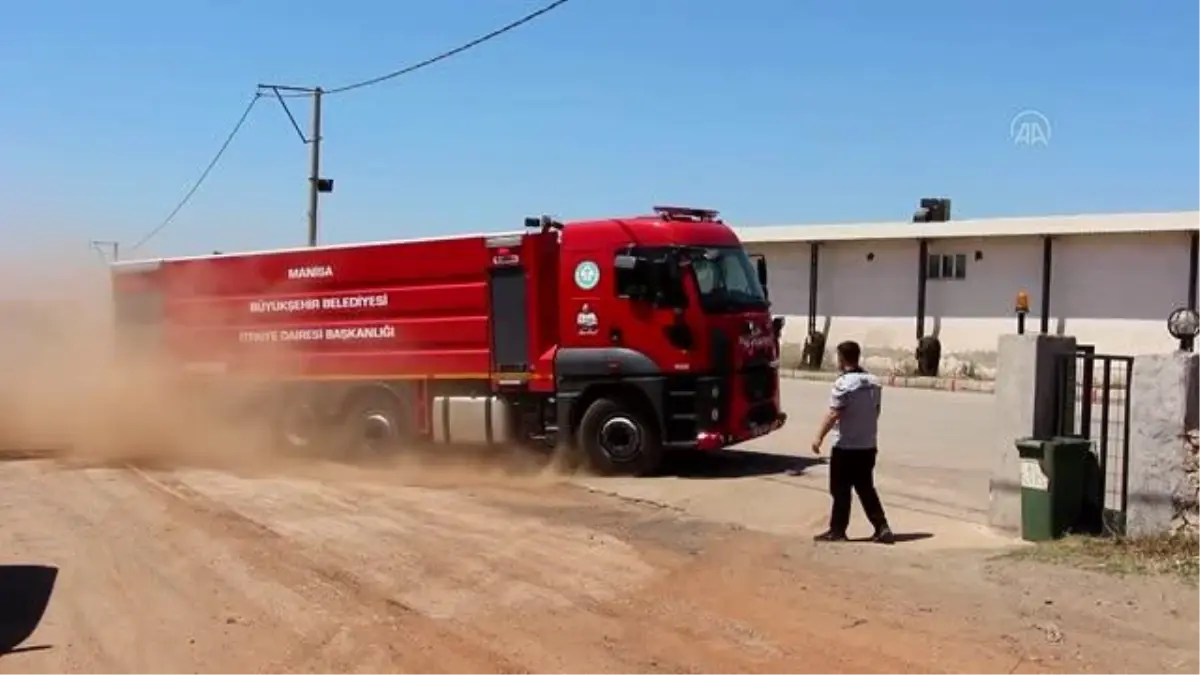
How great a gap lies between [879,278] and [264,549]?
1121 inches

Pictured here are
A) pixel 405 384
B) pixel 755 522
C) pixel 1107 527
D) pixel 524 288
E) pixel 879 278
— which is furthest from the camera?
pixel 879 278

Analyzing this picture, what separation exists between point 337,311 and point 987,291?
2208 centimetres

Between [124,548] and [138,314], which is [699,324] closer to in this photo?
[124,548]

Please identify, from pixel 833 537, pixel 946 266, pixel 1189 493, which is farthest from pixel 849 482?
pixel 946 266

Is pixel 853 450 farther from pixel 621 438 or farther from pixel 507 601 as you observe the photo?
pixel 621 438

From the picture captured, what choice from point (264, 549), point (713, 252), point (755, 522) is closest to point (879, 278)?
point (713, 252)

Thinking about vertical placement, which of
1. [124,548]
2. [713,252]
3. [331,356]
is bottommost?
[124,548]

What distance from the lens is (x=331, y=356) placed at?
1648cm

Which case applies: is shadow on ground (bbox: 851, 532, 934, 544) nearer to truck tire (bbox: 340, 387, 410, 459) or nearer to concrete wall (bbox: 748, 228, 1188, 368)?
truck tire (bbox: 340, 387, 410, 459)

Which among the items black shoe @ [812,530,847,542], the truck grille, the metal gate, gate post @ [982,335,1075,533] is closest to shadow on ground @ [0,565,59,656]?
black shoe @ [812,530,847,542]

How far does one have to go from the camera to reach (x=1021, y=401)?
9.91 m

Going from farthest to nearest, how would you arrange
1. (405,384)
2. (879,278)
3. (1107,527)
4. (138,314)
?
1. (879,278)
2. (138,314)
3. (405,384)
4. (1107,527)

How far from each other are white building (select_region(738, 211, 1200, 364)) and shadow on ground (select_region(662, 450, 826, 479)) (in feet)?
57.6

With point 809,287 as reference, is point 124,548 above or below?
below
